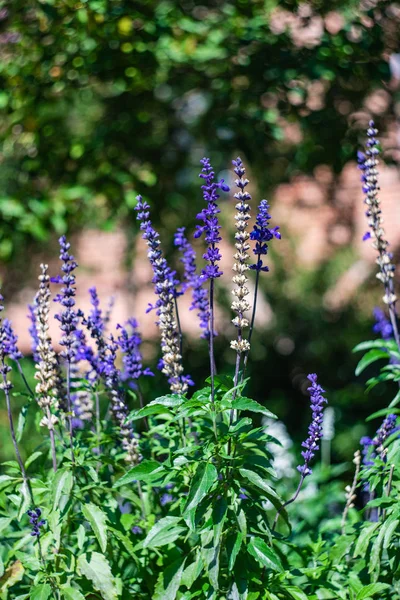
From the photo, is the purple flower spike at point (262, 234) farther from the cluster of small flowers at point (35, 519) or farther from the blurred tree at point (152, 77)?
the blurred tree at point (152, 77)

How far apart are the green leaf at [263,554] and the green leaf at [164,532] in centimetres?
24

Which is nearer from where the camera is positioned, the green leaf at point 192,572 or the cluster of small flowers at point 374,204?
the green leaf at point 192,572

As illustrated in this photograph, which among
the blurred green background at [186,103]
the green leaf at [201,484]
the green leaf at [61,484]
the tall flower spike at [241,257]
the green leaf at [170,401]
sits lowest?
the blurred green background at [186,103]

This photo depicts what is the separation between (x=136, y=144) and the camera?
6574 millimetres

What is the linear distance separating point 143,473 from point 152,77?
4.34m

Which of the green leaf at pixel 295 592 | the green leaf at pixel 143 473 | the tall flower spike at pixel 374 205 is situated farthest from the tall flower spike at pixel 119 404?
the tall flower spike at pixel 374 205

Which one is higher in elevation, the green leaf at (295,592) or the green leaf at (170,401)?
the green leaf at (170,401)

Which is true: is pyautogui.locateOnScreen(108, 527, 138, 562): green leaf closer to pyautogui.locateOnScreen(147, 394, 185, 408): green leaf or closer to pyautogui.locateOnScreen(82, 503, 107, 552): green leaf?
pyautogui.locateOnScreen(82, 503, 107, 552): green leaf

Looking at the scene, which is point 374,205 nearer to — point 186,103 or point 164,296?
point 164,296

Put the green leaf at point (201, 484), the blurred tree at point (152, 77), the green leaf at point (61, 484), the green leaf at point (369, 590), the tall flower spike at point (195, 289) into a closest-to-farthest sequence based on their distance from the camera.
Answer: the green leaf at point (201, 484)
the green leaf at point (61, 484)
the green leaf at point (369, 590)
the tall flower spike at point (195, 289)
the blurred tree at point (152, 77)

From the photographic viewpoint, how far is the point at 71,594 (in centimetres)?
246

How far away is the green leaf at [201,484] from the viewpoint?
86.7 inches

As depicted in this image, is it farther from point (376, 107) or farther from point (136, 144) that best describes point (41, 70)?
point (376, 107)

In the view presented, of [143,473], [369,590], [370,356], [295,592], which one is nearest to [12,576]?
[143,473]
